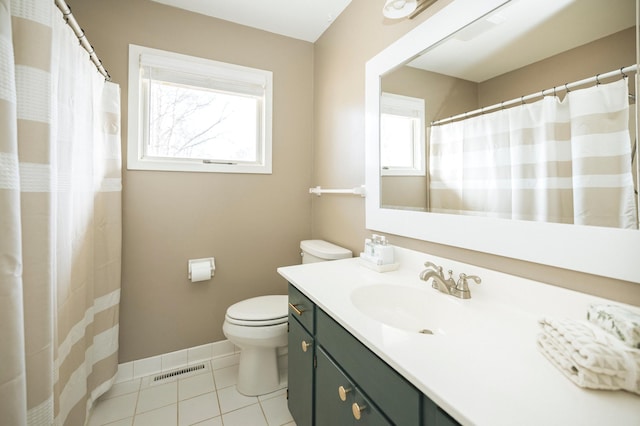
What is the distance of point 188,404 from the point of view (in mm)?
1594

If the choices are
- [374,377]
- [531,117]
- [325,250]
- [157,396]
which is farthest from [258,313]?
[531,117]

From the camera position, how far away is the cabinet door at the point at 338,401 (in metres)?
0.78

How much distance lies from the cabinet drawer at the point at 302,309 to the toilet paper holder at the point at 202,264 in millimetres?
823

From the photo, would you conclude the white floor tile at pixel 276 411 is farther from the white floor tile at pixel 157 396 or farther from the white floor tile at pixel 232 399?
the white floor tile at pixel 157 396

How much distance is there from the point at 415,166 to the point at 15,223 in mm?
1451

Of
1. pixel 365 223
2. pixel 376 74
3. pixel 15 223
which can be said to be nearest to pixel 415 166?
pixel 365 223

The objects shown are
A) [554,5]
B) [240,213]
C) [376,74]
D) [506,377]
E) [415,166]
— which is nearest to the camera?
[506,377]

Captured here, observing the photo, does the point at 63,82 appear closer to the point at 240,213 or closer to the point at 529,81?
the point at 240,213

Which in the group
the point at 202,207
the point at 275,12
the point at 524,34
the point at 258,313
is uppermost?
the point at 275,12

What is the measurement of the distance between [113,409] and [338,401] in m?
1.47

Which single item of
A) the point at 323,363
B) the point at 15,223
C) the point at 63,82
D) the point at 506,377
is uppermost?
the point at 63,82

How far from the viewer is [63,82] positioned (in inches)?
44.2

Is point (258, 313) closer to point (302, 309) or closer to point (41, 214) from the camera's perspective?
point (302, 309)

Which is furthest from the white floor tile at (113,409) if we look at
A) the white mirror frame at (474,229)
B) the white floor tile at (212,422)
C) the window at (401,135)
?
the window at (401,135)
